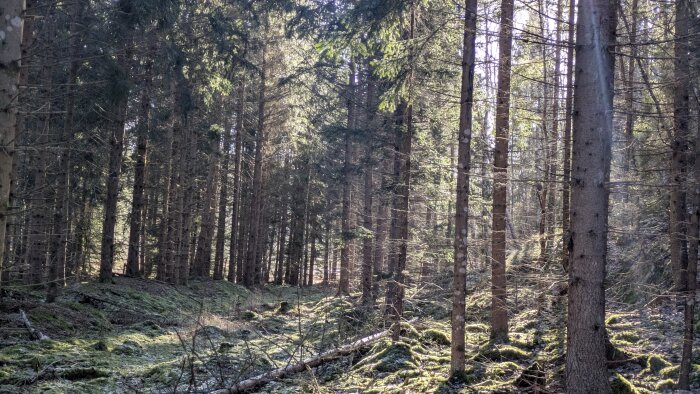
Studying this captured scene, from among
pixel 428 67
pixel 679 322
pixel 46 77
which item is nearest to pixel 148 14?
pixel 46 77

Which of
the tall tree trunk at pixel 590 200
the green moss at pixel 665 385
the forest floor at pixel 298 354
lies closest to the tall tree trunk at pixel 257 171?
the forest floor at pixel 298 354

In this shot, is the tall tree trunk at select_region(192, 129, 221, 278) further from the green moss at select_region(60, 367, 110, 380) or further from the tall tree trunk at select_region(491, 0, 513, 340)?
the green moss at select_region(60, 367, 110, 380)

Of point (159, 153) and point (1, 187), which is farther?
point (159, 153)

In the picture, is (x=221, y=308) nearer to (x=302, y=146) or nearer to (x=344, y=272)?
(x=344, y=272)

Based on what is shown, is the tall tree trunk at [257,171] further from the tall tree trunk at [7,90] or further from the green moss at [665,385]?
the green moss at [665,385]

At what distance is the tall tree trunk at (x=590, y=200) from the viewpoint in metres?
5.44

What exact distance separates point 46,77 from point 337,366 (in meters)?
12.3

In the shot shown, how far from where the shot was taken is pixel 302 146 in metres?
28.9

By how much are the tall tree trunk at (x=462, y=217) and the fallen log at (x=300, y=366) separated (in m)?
2.48

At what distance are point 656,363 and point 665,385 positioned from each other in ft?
2.79

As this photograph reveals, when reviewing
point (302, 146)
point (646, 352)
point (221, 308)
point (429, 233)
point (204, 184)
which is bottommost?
point (221, 308)

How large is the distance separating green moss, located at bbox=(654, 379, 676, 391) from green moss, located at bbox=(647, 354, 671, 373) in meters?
0.58

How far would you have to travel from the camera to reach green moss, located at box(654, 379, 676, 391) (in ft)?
21.7

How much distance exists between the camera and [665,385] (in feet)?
22.0
